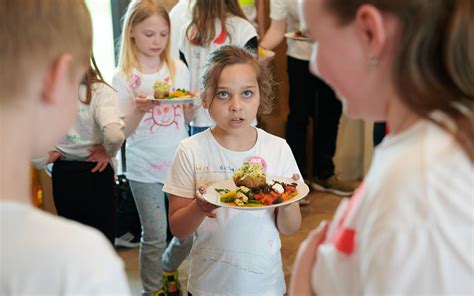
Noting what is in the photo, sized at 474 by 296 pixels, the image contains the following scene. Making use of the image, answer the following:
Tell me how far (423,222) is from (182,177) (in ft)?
4.01

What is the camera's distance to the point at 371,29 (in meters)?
0.80

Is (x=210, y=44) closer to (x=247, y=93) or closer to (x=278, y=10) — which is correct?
(x=278, y=10)

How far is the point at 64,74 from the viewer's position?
2.70 ft

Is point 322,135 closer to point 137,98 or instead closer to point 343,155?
point 343,155

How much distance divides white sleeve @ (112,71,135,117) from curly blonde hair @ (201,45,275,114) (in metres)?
0.79

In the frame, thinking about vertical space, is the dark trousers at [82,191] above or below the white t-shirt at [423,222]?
below

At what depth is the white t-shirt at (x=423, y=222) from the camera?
735 mm

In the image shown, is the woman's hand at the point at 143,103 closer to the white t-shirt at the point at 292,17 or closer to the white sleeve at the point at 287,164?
the white sleeve at the point at 287,164

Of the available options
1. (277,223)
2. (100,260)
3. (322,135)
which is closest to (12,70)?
(100,260)

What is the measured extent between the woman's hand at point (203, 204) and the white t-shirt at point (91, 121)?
2.35 feet

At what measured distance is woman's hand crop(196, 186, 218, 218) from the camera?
1773 millimetres

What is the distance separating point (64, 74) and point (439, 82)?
0.47 m

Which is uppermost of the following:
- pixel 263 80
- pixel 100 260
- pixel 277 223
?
pixel 263 80

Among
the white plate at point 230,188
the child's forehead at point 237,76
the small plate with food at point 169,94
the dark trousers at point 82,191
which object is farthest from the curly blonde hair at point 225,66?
the dark trousers at point 82,191
